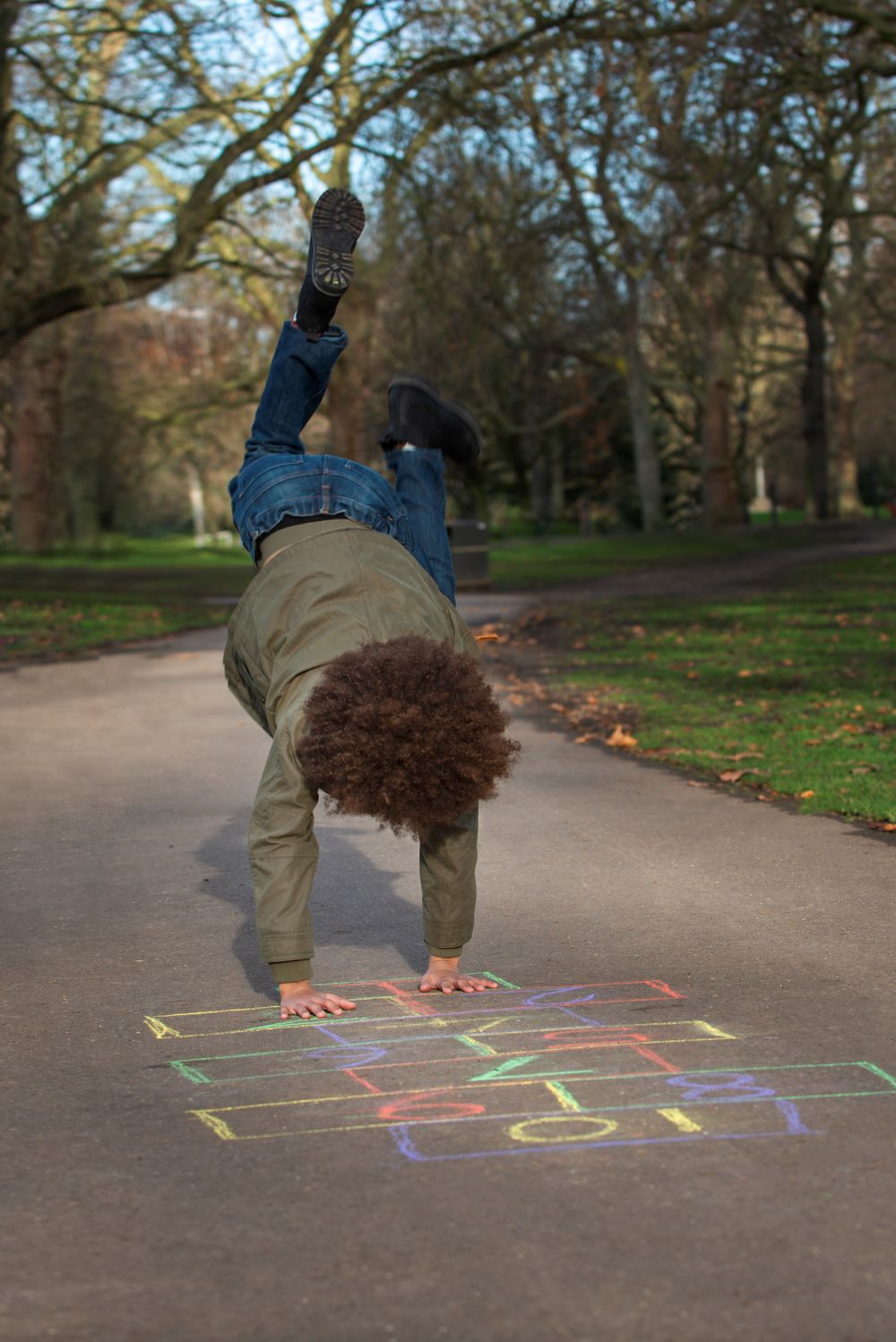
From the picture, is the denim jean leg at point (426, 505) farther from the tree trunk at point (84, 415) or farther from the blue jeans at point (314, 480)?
the tree trunk at point (84, 415)

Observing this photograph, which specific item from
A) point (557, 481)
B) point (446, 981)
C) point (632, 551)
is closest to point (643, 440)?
point (632, 551)

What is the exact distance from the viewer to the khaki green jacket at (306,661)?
4.64 metres

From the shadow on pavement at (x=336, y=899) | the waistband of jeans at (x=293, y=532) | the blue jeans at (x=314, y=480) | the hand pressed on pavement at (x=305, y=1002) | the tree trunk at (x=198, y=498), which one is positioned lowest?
the shadow on pavement at (x=336, y=899)

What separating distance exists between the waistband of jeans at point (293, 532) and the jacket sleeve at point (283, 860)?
0.82 metres

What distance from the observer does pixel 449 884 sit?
4930mm

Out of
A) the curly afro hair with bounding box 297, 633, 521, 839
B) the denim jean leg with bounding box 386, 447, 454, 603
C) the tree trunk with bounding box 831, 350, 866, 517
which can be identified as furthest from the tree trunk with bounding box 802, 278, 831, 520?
the curly afro hair with bounding box 297, 633, 521, 839

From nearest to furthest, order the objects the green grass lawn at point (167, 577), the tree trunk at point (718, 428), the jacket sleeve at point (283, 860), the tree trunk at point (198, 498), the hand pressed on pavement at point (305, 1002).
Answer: the jacket sleeve at point (283, 860), the hand pressed on pavement at point (305, 1002), the green grass lawn at point (167, 577), the tree trunk at point (718, 428), the tree trunk at point (198, 498)

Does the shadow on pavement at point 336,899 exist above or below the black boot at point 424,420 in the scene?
below

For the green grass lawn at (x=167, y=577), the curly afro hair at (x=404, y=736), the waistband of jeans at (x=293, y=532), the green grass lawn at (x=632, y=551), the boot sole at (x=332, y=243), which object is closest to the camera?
the curly afro hair at (x=404, y=736)

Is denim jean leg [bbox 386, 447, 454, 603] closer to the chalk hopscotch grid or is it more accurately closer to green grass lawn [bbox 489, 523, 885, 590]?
the chalk hopscotch grid

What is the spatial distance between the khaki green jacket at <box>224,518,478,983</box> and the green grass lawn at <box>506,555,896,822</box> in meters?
3.34

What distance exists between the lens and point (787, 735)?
400 inches

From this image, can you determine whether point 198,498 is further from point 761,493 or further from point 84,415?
point 761,493

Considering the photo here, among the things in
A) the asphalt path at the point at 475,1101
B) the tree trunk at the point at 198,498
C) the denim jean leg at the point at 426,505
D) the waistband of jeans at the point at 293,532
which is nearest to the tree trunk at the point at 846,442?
the tree trunk at the point at 198,498
